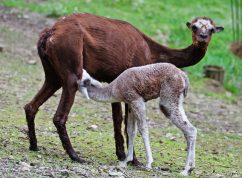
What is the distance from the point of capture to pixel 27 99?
12180 mm

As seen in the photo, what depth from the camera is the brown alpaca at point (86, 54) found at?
26.3 ft

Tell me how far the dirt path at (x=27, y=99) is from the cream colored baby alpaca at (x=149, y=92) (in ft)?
1.63

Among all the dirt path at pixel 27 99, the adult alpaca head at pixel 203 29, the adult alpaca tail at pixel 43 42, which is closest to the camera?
the dirt path at pixel 27 99

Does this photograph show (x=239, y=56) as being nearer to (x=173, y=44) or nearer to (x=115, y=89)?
(x=173, y=44)

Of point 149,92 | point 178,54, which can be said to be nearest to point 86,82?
point 149,92

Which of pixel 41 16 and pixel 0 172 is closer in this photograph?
pixel 0 172

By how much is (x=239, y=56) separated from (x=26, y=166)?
46.0ft

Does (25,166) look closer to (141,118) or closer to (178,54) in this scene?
(141,118)

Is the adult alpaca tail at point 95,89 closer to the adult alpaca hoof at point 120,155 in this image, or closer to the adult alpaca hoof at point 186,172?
the adult alpaca hoof at point 120,155

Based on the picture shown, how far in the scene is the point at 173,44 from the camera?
64.7 feet

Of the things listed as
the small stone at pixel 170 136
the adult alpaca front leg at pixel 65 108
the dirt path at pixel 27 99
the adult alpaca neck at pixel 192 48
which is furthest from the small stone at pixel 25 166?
the small stone at pixel 170 136

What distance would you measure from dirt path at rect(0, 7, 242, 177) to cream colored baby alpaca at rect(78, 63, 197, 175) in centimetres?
50

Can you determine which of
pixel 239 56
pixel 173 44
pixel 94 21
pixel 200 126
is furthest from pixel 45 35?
pixel 239 56

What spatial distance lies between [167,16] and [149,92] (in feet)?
48.8
